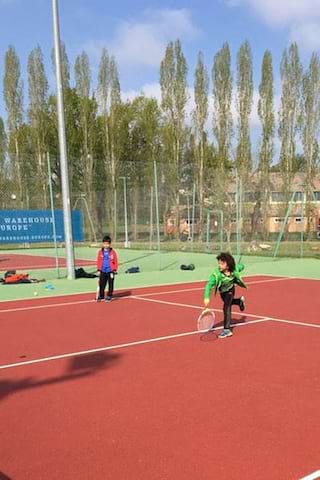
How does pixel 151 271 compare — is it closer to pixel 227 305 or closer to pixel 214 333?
pixel 214 333

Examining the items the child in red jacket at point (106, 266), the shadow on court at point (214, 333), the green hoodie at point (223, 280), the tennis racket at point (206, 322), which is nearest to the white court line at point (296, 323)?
the shadow on court at point (214, 333)

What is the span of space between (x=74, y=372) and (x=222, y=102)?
3630 centimetres

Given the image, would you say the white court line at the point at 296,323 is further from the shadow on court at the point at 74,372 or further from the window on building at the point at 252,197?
the window on building at the point at 252,197

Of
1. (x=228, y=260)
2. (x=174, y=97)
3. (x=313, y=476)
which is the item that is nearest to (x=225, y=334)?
(x=228, y=260)

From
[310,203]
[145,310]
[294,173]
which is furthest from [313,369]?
[294,173]

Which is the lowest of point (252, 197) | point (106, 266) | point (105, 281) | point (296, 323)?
point (296, 323)

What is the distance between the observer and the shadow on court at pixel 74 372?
550 cm

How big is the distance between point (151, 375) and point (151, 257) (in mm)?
16630

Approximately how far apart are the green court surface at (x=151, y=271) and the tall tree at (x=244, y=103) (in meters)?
16.1

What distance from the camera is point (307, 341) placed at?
725 cm

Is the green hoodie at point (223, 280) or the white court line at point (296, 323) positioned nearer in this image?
the green hoodie at point (223, 280)

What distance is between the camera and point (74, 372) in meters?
6.00

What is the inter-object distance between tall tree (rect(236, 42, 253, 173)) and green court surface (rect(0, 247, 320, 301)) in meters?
16.1

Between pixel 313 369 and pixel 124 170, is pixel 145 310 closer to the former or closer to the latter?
pixel 313 369
